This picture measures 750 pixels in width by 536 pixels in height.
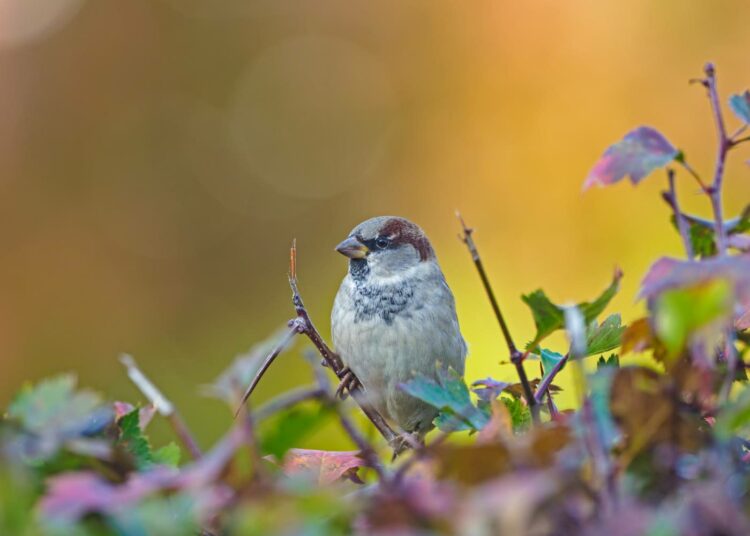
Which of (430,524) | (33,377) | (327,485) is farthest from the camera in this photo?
(33,377)

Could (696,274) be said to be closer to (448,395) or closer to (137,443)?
(448,395)

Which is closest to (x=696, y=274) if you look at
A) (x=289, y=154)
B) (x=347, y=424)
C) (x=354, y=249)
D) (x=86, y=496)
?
(x=347, y=424)

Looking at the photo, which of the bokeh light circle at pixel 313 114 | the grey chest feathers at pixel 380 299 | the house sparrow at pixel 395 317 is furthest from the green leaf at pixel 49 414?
the bokeh light circle at pixel 313 114

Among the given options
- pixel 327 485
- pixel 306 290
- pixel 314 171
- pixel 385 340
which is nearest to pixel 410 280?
pixel 385 340

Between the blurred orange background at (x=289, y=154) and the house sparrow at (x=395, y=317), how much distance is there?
918 mm

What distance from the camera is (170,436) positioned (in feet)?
9.02

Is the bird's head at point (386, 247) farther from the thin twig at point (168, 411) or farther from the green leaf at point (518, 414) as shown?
the thin twig at point (168, 411)

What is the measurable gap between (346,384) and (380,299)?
416 mm

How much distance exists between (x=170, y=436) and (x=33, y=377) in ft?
2.33

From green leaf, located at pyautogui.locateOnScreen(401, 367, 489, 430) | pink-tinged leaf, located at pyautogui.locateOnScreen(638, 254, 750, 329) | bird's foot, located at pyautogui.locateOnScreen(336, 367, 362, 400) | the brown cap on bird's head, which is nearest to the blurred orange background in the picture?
the brown cap on bird's head

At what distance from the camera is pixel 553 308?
1.81 feet

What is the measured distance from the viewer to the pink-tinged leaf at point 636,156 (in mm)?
525

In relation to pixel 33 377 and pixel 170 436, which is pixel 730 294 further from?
pixel 33 377

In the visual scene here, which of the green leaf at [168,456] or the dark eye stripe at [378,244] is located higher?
the green leaf at [168,456]
